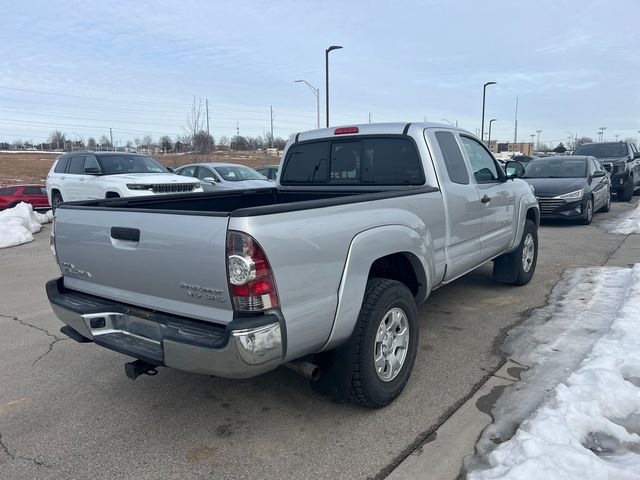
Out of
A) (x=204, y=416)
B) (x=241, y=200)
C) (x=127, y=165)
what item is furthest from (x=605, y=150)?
(x=204, y=416)

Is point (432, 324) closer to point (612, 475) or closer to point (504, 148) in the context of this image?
point (612, 475)

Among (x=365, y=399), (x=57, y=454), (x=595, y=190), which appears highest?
(x=595, y=190)

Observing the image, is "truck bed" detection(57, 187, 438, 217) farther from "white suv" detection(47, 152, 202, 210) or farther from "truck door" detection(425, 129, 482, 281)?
"white suv" detection(47, 152, 202, 210)

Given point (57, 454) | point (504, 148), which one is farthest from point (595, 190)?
point (504, 148)

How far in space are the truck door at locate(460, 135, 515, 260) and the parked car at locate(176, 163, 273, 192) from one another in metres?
8.41

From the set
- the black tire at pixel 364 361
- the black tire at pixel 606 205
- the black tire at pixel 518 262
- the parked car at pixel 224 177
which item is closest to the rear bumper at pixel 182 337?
the black tire at pixel 364 361

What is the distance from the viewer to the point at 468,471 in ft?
9.00

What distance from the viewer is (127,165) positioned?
12.4 m

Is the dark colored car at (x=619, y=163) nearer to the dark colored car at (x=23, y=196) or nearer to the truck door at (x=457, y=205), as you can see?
the truck door at (x=457, y=205)

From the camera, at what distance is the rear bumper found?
101 inches

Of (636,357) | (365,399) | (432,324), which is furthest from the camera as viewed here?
(432,324)

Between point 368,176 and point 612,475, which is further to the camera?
point 368,176

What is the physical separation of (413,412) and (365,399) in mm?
393

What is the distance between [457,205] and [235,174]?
414 inches
